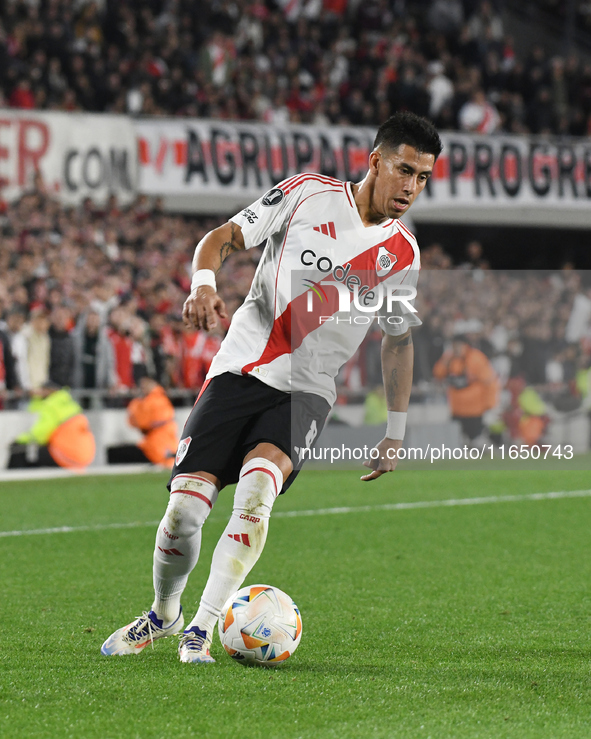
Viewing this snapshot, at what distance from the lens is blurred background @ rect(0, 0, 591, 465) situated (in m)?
13.4

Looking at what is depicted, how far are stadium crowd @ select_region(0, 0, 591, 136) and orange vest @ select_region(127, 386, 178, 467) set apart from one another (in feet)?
20.4

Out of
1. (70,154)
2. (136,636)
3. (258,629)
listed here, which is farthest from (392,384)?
(70,154)

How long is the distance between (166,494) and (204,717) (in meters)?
7.10

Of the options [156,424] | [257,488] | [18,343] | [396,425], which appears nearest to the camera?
[257,488]

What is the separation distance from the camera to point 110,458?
12.9 meters

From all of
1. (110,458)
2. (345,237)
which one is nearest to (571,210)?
(110,458)

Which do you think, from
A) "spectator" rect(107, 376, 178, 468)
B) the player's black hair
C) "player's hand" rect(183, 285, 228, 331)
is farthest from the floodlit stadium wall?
"player's hand" rect(183, 285, 228, 331)

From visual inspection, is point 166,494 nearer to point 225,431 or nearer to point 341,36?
point 225,431

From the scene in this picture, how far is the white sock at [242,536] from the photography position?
4379 millimetres

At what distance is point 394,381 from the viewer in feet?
16.3

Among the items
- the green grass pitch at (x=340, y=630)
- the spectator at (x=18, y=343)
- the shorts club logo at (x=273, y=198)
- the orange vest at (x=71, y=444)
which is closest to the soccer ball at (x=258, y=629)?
the green grass pitch at (x=340, y=630)

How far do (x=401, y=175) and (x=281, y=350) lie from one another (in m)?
0.90

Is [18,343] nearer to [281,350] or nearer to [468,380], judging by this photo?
[468,380]

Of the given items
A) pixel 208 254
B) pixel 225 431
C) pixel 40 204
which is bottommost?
pixel 225 431
